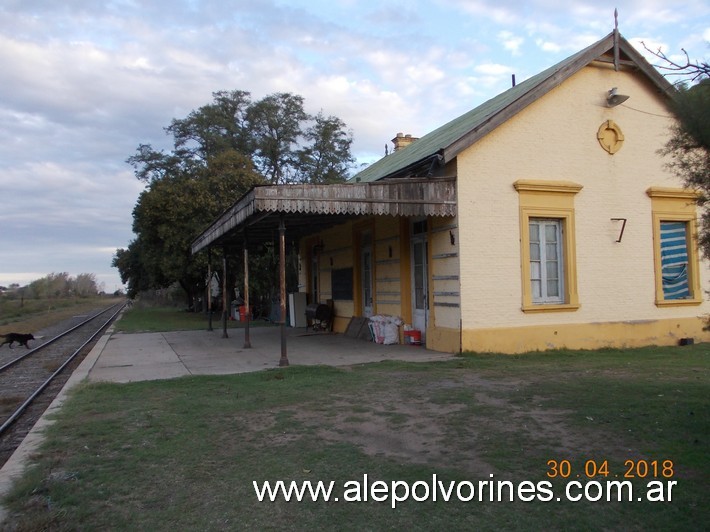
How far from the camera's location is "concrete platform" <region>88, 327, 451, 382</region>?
35.1 ft

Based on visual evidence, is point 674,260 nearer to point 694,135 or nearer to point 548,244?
point 548,244

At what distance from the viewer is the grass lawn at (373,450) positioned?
4.03 meters

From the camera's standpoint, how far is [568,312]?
12.2 meters

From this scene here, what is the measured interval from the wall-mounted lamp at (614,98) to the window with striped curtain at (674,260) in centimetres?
295

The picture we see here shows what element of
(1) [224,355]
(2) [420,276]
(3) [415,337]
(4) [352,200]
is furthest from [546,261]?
(1) [224,355]

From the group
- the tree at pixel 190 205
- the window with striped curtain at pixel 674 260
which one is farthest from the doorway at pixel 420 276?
the tree at pixel 190 205

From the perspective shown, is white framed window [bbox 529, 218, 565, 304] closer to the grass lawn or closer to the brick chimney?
the grass lawn

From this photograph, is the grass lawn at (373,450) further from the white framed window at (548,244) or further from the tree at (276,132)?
the tree at (276,132)

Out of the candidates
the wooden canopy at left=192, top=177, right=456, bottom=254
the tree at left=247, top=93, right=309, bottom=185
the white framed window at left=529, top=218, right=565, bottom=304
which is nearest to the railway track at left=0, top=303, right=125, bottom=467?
the wooden canopy at left=192, top=177, right=456, bottom=254

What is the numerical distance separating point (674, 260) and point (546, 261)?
3.47m

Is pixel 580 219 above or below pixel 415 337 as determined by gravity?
above

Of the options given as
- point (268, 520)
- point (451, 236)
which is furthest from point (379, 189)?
point (268, 520)

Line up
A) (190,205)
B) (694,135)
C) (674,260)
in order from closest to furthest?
1. (694,135)
2. (674,260)
3. (190,205)

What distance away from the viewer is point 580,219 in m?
12.5
